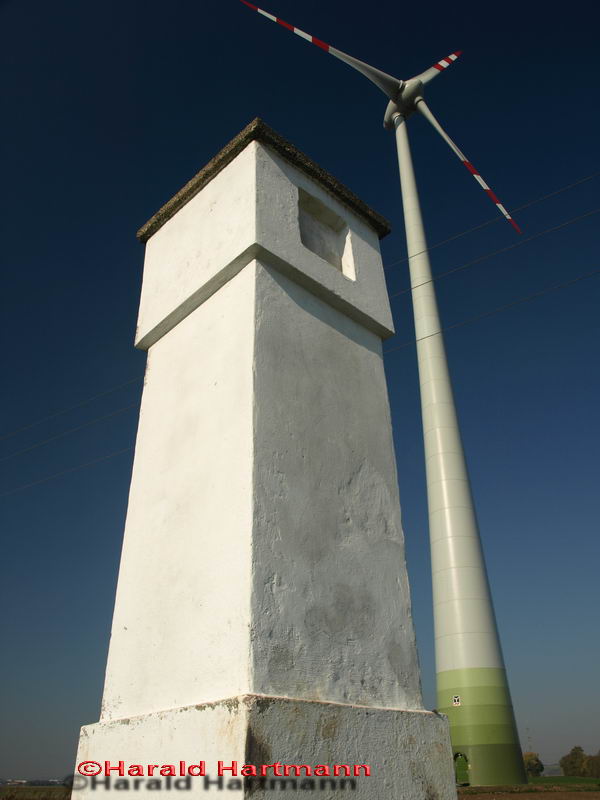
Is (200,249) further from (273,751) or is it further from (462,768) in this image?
(462,768)

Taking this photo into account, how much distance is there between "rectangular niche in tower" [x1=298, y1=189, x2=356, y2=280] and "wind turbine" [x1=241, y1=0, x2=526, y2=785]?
11.0m

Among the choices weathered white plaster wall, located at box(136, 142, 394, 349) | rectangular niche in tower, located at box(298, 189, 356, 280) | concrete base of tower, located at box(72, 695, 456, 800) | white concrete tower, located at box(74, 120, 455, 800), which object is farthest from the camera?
rectangular niche in tower, located at box(298, 189, 356, 280)

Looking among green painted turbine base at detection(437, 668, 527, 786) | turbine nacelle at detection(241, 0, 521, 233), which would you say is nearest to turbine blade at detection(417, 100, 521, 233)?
turbine nacelle at detection(241, 0, 521, 233)

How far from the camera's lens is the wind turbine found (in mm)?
14430

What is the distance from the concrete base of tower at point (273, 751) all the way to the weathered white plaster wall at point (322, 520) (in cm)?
13

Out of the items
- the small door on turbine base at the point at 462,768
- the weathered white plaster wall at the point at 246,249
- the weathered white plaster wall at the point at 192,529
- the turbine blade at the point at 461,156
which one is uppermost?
the turbine blade at the point at 461,156

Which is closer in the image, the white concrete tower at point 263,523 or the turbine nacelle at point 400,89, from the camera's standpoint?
the white concrete tower at point 263,523

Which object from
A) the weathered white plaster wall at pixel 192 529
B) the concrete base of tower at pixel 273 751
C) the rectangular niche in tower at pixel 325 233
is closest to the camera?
the concrete base of tower at pixel 273 751

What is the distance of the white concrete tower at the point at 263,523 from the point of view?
8.49 ft

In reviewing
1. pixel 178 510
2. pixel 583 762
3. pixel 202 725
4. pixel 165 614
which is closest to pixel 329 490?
pixel 178 510

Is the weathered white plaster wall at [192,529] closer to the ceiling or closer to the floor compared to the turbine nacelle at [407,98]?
closer to the floor

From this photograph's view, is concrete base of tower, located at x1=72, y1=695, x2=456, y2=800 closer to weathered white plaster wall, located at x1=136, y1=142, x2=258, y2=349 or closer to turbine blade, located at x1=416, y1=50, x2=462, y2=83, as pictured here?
weathered white plaster wall, located at x1=136, y1=142, x2=258, y2=349

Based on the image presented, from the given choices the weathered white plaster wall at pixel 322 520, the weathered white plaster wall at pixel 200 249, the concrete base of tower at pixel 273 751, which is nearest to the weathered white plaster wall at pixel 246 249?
the weathered white plaster wall at pixel 200 249

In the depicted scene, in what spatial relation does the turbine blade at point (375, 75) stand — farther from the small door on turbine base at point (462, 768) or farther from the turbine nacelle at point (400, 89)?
the small door on turbine base at point (462, 768)
